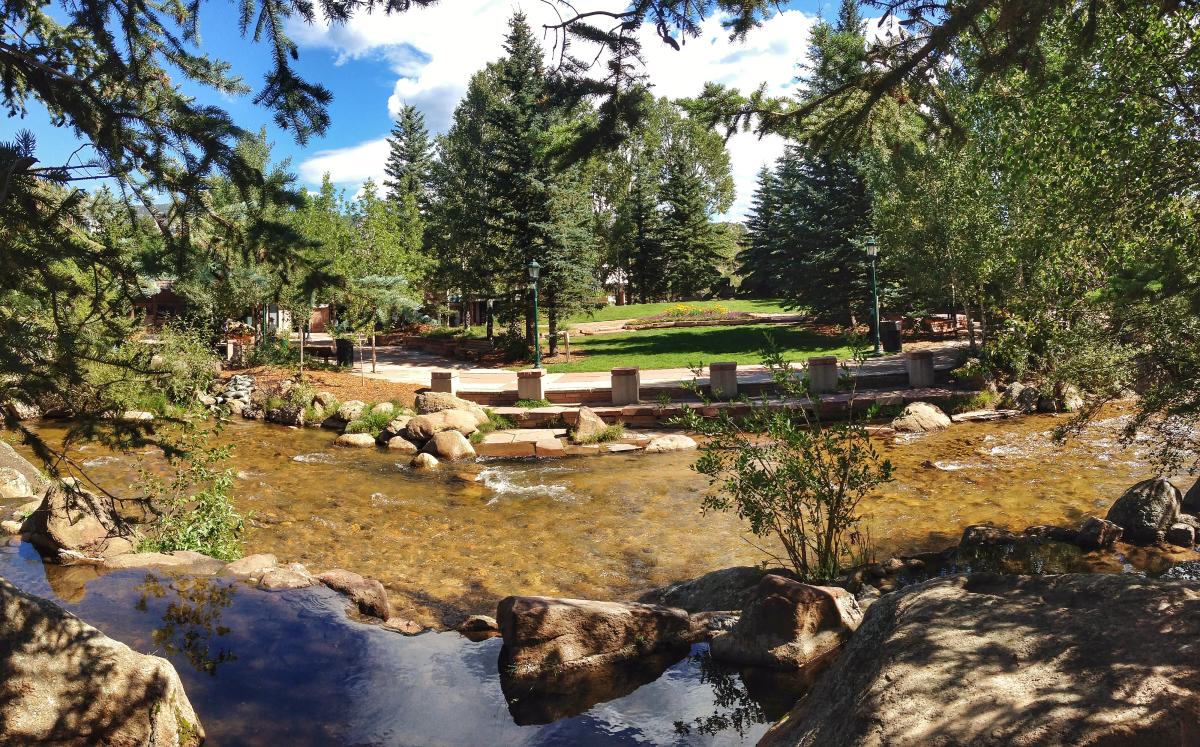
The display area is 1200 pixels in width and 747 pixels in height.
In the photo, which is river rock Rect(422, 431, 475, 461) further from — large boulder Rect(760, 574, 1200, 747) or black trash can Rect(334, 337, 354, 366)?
large boulder Rect(760, 574, 1200, 747)

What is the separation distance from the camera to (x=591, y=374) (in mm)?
21703

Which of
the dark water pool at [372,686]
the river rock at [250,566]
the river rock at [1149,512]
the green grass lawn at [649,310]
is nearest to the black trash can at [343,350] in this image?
the green grass lawn at [649,310]

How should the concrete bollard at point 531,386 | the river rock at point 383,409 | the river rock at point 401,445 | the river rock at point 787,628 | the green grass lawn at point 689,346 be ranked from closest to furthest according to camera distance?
the river rock at point 787,628
the river rock at point 401,445
the river rock at point 383,409
the concrete bollard at point 531,386
the green grass lawn at point 689,346

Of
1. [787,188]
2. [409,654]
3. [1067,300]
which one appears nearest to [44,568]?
[409,654]

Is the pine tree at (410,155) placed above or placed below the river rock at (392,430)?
above

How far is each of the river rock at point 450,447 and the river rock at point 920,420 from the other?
8.23 meters

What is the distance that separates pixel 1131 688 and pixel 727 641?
9.97 ft

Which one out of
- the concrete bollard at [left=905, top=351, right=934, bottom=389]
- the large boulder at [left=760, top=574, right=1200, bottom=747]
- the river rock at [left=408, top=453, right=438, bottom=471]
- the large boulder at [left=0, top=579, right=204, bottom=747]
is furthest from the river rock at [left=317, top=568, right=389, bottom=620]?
the concrete bollard at [left=905, top=351, right=934, bottom=389]

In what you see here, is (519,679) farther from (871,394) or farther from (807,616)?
(871,394)

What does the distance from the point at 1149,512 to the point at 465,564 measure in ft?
23.8

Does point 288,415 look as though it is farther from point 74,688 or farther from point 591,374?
point 74,688

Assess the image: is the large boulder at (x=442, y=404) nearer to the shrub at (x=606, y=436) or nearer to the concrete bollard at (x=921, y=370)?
the shrub at (x=606, y=436)

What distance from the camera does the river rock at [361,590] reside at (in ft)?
22.2

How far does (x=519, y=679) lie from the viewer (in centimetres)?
539
